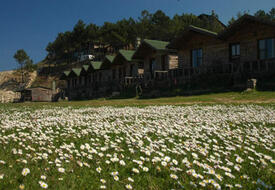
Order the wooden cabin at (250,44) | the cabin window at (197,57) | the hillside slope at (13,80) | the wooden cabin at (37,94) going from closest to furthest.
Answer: the wooden cabin at (250,44), the cabin window at (197,57), the wooden cabin at (37,94), the hillside slope at (13,80)

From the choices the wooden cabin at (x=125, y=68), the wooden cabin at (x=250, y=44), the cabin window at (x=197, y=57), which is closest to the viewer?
the wooden cabin at (x=250, y=44)

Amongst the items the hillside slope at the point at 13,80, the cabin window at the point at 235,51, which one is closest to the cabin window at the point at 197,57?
the cabin window at the point at 235,51

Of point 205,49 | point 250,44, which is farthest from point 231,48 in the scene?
point 205,49

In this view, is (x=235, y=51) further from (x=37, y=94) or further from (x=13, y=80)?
(x=13, y=80)

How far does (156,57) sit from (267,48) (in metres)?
14.3

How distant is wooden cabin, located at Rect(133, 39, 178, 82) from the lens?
3155 centimetres

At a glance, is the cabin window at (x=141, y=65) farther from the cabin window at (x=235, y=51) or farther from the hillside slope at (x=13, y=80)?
the hillside slope at (x=13, y=80)

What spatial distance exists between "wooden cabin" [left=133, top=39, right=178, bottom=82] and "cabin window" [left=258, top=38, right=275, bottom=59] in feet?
34.8

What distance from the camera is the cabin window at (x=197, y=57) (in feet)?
95.0

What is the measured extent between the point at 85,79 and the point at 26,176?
54.5 m

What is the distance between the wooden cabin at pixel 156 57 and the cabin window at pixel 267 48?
1060cm

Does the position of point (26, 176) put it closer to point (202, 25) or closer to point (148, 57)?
point (148, 57)

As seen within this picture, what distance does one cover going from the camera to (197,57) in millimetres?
29188

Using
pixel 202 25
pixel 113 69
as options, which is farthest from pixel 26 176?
pixel 202 25
